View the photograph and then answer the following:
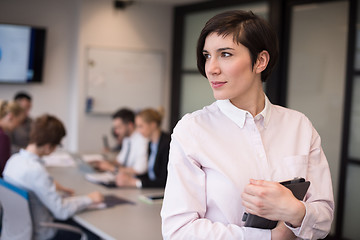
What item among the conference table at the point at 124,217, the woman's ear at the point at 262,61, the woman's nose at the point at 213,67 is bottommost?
the conference table at the point at 124,217

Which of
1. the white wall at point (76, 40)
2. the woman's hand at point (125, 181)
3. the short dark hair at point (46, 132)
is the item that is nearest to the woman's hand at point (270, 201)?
the short dark hair at point (46, 132)

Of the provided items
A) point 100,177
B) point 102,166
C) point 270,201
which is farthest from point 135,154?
point 270,201

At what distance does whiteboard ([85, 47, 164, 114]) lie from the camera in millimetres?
6066

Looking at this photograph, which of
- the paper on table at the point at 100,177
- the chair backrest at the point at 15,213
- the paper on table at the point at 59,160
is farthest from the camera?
the paper on table at the point at 59,160

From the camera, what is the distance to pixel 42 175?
9.01 ft

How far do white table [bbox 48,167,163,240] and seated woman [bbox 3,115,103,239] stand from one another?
9 centimetres

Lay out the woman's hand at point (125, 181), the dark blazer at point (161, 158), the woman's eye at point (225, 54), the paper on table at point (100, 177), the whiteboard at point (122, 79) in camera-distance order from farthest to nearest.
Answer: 1. the whiteboard at point (122, 79)
2. the dark blazer at point (161, 158)
3. the paper on table at point (100, 177)
4. the woman's hand at point (125, 181)
5. the woman's eye at point (225, 54)

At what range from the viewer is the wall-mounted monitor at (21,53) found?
5.73 meters

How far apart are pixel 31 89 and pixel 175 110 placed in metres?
2.09

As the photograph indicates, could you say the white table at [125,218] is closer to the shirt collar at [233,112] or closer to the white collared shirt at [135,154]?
the white collared shirt at [135,154]

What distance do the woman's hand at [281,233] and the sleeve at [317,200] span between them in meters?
0.03

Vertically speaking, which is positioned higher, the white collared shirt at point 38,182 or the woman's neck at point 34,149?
the woman's neck at point 34,149

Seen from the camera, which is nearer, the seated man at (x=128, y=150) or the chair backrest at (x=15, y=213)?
the chair backrest at (x=15, y=213)

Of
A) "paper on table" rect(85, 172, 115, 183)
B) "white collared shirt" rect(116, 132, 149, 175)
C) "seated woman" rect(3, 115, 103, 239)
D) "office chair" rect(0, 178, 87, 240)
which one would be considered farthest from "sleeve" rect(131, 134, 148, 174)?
"office chair" rect(0, 178, 87, 240)
